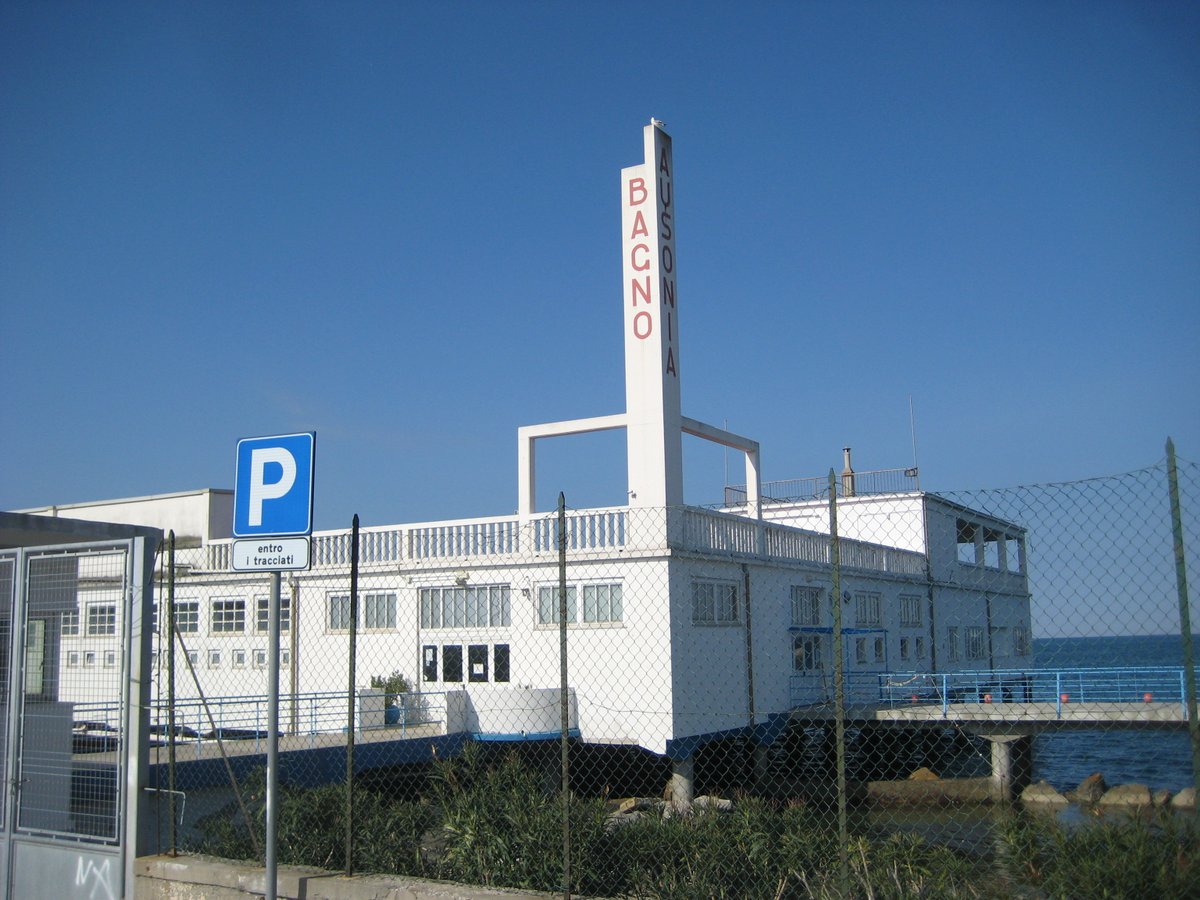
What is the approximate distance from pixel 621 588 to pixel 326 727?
8.64 meters

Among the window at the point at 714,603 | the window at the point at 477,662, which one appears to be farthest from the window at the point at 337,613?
the window at the point at 714,603

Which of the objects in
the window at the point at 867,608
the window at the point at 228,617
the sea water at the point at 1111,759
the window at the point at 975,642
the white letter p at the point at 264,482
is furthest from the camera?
the window at the point at 975,642

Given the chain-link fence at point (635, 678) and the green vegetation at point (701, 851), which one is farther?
the chain-link fence at point (635, 678)

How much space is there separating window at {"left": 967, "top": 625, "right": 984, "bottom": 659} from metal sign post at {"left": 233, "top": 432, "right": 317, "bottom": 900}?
36330mm

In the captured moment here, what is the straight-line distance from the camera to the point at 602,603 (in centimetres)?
2361

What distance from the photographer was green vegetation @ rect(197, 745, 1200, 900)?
605cm

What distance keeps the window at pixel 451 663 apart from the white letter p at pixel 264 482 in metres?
19.0

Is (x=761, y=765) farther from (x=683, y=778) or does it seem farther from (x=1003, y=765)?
(x=1003, y=765)

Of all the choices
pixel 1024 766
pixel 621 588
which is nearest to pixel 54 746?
pixel 621 588

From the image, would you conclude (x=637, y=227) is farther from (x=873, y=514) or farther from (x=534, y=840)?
(x=534, y=840)

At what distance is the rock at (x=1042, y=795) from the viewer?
89.3ft

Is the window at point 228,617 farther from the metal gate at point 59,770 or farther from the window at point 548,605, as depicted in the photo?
the metal gate at point 59,770

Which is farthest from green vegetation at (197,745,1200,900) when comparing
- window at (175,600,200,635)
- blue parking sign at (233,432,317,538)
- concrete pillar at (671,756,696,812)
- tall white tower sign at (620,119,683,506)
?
window at (175,600,200,635)

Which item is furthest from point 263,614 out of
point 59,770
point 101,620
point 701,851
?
point 701,851
